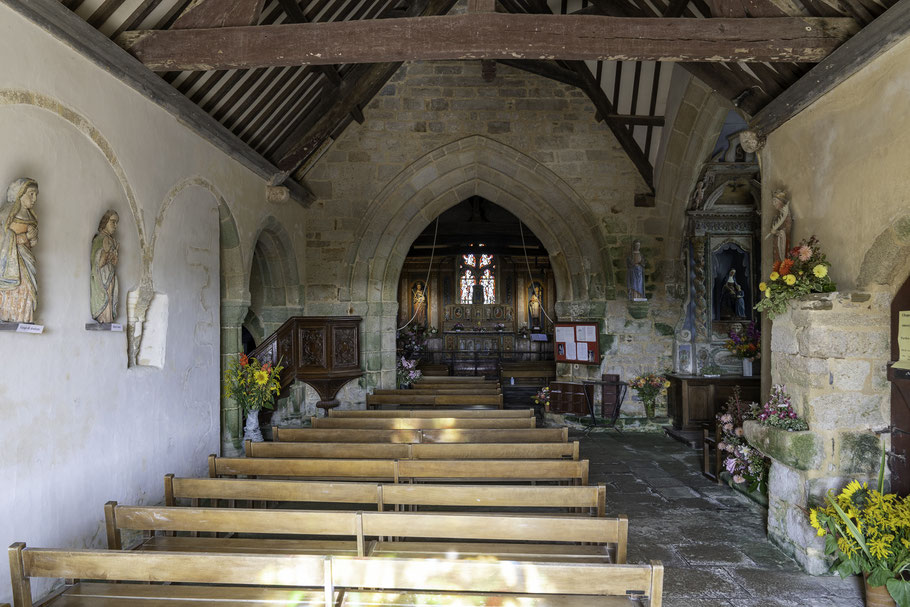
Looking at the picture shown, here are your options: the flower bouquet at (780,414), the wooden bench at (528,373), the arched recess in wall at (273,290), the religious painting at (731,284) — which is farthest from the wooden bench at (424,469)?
the wooden bench at (528,373)

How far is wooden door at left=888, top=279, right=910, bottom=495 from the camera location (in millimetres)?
3639

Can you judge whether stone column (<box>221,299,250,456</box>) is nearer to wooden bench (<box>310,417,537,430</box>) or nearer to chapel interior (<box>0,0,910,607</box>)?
chapel interior (<box>0,0,910,607</box>)

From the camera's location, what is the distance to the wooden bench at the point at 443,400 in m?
7.20

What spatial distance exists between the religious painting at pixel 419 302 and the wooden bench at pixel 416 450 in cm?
1234

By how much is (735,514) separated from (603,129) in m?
5.87

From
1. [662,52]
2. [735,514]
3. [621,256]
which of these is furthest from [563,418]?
[662,52]

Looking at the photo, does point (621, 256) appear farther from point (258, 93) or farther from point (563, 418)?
point (258, 93)

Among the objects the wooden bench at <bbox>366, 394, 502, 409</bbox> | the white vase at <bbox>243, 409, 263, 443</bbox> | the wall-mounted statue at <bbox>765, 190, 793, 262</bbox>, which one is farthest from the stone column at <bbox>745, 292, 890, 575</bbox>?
the white vase at <bbox>243, 409, 263, 443</bbox>

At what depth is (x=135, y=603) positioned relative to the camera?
2.37 meters

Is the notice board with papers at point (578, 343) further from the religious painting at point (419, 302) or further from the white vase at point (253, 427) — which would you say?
the religious painting at point (419, 302)

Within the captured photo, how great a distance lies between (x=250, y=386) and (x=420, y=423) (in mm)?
2159

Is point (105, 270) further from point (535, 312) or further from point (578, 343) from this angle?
point (535, 312)

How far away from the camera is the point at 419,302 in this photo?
16922 millimetres

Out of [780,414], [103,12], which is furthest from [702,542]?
[103,12]
